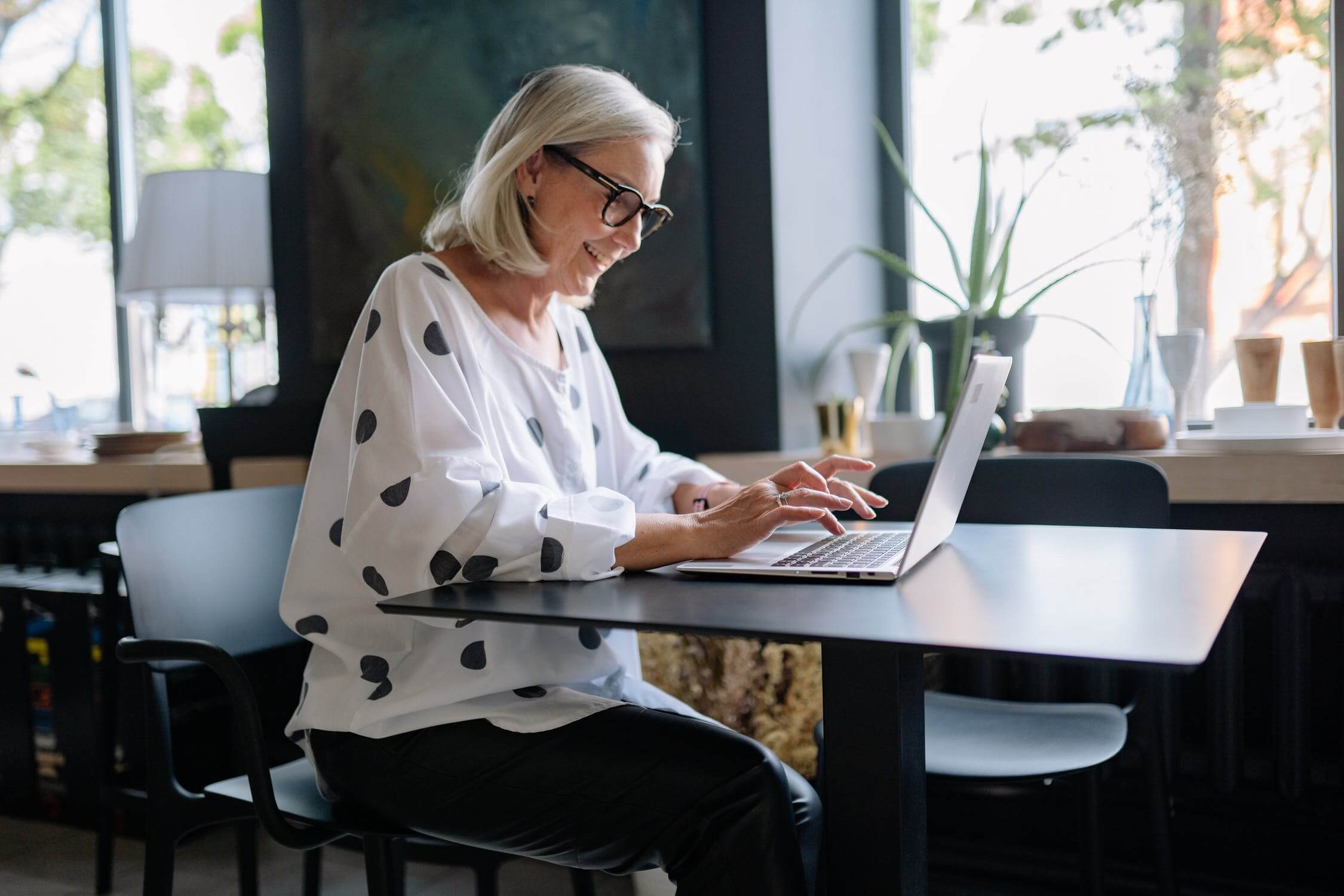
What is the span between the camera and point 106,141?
3.49 metres

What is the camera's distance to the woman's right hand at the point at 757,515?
1113 millimetres

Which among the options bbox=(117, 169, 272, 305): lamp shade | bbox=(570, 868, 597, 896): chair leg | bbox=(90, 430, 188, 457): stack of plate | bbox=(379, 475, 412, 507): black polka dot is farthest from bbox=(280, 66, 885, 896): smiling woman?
bbox=(90, 430, 188, 457): stack of plate

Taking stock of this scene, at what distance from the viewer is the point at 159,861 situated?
4.70ft

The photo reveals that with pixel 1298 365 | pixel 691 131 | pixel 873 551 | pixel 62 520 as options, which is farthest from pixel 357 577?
pixel 62 520

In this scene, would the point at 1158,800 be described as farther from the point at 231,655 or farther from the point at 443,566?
the point at 231,655

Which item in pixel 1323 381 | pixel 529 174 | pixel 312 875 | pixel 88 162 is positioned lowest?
pixel 312 875

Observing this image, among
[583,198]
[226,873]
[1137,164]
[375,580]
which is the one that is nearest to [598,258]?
[583,198]

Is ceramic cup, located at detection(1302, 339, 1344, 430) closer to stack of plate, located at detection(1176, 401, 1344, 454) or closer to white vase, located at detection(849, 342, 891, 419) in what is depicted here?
stack of plate, located at detection(1176, 401, 1344, 454)

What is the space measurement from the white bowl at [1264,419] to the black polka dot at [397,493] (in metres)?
1.40

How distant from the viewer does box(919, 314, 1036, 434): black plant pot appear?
7.09 ft

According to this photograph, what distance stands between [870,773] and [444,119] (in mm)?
1907

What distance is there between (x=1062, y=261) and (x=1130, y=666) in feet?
5.99

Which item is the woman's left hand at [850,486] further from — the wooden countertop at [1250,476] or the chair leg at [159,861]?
the chair leg at [159,861]

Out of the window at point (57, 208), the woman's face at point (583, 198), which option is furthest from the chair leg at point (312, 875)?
the window at point (57, 208)
